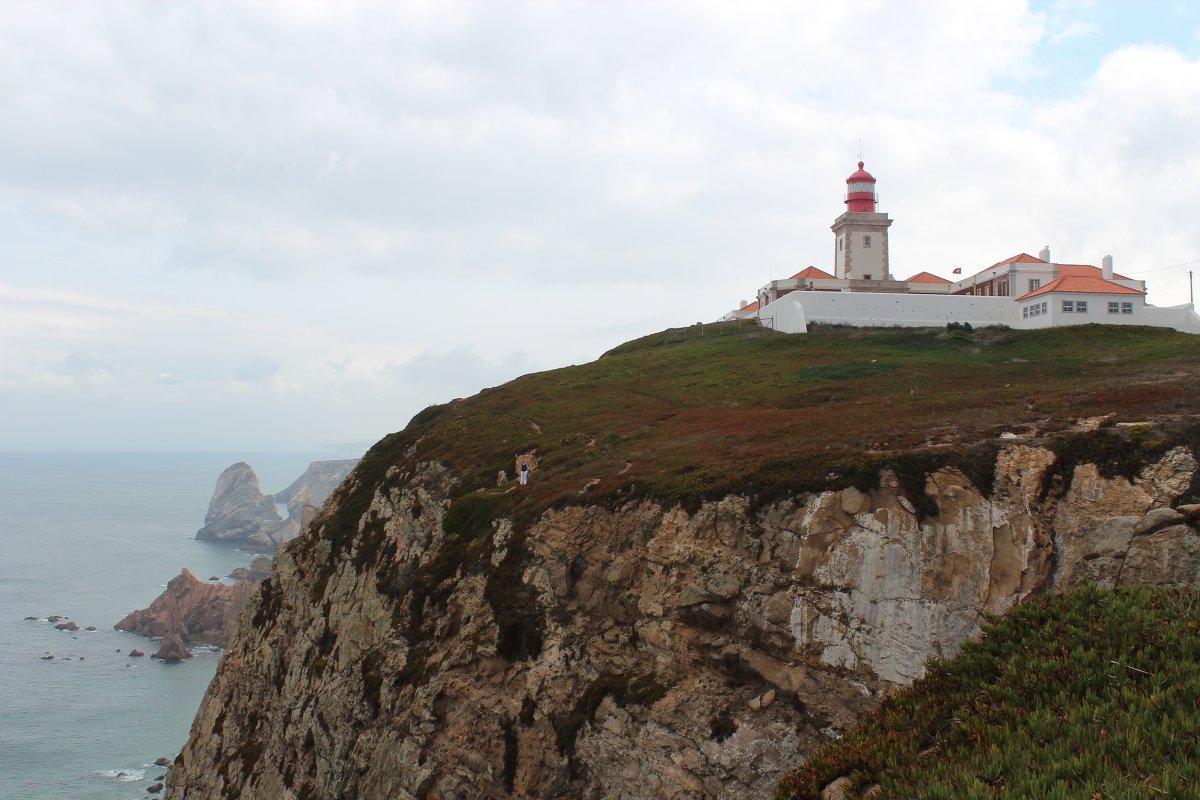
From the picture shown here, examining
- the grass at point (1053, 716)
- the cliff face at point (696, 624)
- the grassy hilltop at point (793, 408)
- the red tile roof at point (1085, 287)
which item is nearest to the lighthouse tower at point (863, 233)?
Result: the grassy hilltop at point (793, 408)

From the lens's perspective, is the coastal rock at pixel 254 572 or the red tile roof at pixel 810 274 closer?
the red tile roof at pixel 810 274

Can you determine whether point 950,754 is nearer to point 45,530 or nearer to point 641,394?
point 641,394

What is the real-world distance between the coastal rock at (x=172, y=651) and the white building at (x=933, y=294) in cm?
7226

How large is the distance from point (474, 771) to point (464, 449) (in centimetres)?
1888

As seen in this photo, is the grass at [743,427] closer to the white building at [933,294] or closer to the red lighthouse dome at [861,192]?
the white building at [933,294]

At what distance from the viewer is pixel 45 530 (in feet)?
635

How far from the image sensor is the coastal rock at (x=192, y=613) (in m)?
101

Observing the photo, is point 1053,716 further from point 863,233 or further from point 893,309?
point 863,233

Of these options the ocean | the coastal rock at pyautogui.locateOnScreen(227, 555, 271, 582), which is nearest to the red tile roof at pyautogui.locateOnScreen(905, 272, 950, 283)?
the ocean

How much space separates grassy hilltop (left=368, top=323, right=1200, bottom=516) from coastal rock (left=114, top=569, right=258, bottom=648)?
65.9 meters

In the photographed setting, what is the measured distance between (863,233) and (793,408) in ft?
106

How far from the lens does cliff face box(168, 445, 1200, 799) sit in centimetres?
Answer: 2133

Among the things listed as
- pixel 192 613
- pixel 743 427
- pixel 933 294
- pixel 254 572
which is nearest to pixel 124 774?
pixel 192 613

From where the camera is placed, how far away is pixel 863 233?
65.0 metres
